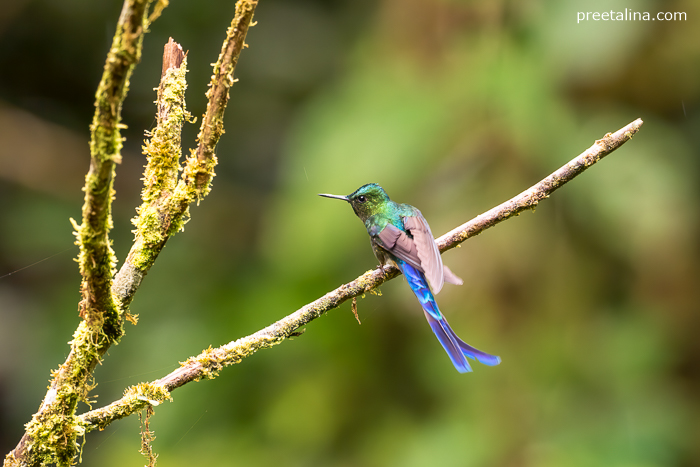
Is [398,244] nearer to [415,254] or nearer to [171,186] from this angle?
[415,254]

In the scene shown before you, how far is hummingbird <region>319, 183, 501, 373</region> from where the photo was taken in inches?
81.8

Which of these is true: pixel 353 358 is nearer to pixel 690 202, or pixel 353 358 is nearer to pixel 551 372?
pixel 551 372

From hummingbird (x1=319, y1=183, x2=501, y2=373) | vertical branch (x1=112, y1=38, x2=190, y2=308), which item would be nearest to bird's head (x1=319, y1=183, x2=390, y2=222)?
hummingbird (x1=319, y1=183, x2=501, y2=373)

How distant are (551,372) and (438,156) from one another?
1.46m

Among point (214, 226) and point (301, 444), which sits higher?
point (214, 226)

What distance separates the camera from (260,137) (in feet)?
19.2

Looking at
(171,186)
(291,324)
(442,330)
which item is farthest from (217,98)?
(442,330)

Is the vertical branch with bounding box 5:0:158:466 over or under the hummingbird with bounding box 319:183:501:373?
under

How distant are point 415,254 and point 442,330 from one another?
0.32 meters

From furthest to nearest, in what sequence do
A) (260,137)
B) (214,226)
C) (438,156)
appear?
1. (260,137)
2. (214,226)
3. (438,156)

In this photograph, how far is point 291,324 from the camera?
1453 millimetres

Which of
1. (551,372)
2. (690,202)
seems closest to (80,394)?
(551,372)

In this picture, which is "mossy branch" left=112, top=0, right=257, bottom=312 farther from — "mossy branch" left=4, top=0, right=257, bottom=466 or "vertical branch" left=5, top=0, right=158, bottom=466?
"vertical branch" left=5, top=0, right=158, bottom=466

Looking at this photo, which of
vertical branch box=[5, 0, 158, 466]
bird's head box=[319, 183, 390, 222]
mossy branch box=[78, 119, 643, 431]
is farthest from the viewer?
bird's head box=[319, 183, 390, 222]
